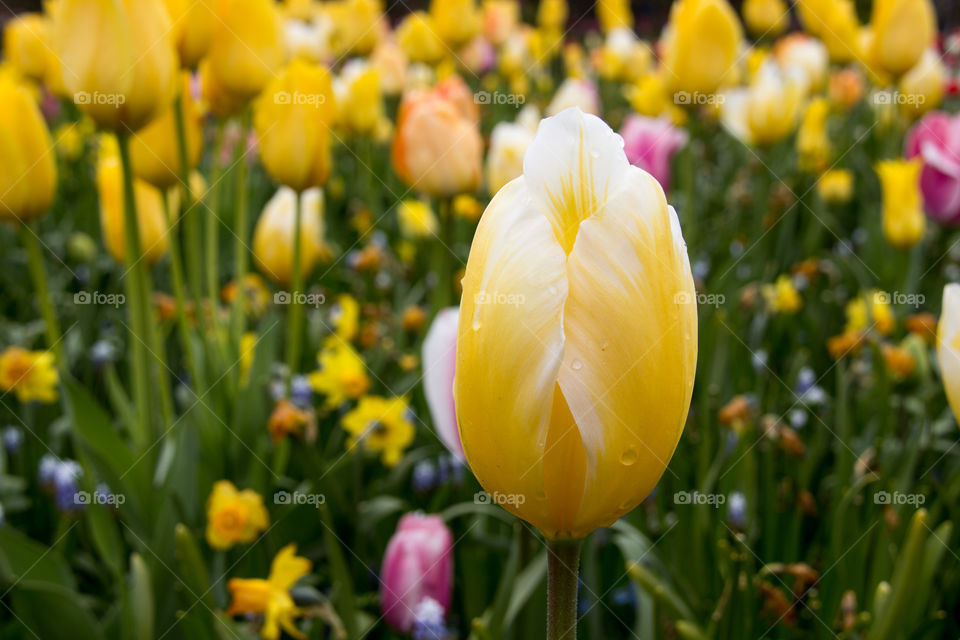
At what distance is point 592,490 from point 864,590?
30.1 inches

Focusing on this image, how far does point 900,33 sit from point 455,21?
1.63 m

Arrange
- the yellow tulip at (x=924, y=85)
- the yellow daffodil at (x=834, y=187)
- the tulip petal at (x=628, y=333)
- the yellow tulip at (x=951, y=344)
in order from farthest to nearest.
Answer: the yellow daffodil at (x=834, y=187) < the yellow tulip at (x=924, y=85) < the yellow tulip at (x=951, y=344) < the tulip petal at (x=628, y=333)

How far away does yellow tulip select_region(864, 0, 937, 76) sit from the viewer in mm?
2049

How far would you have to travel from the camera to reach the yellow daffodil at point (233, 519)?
1137 mm

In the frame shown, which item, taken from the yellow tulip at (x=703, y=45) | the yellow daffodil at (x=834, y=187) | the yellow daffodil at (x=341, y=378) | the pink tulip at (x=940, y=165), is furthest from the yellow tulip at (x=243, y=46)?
the yellow daffodil at (x=834, y=187)

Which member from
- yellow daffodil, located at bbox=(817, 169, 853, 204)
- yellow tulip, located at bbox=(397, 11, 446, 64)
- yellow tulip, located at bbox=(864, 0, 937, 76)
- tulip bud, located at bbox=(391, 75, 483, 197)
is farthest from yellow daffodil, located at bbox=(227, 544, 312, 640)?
yellow tulip, located at bbox=(397, 11, 446, 64)

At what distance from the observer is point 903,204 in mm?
1711

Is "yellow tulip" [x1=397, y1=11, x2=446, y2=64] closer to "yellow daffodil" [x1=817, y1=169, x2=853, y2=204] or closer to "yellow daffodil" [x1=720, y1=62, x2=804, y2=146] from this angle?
"yellow daffodil" [x1=720, y1=62, x2=804, y2=146]

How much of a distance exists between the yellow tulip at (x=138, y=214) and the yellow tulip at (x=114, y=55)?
36 centimetres

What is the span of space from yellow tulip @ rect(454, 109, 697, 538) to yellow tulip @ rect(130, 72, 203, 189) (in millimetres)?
972

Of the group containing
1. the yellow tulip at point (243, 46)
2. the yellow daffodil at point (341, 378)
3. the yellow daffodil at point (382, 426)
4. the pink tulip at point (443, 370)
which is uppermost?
the yellow tulip at point (243, 46)

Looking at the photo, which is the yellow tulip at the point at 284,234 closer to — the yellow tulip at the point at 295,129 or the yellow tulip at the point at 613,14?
the yellow tulip at the point at 295,129

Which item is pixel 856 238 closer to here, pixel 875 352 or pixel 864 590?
pixel 875 352

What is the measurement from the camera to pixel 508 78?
5.11 m
